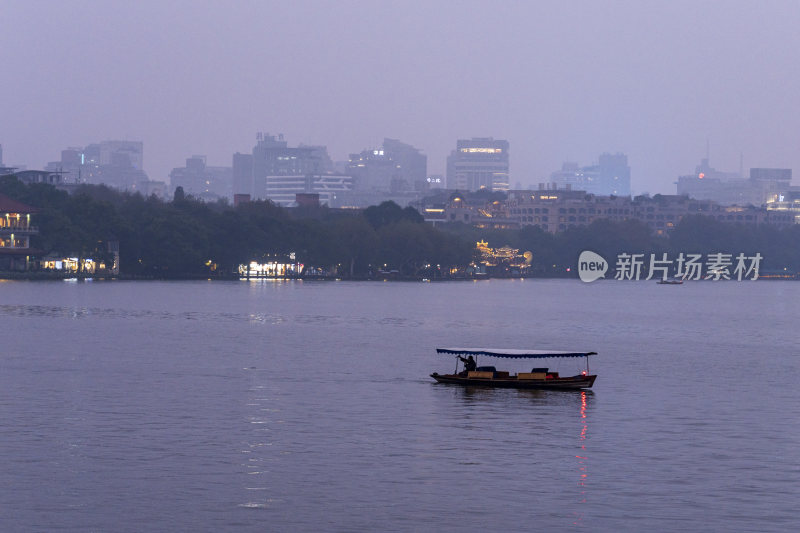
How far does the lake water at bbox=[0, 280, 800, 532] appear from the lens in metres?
36.0

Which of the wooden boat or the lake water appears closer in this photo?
the lake water

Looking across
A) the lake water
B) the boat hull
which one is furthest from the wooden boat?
the lake water

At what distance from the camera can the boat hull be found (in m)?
64.4

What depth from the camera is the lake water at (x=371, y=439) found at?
36031 millimetres

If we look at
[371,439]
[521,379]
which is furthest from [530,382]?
[371,439]

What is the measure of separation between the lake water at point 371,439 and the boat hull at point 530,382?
22.8 inches

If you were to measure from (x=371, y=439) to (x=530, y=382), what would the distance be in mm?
16878

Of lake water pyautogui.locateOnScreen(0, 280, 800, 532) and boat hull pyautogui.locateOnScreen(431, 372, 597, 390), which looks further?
boat hull pyautogui.locateOnScreen(431, 372, 597, 390)

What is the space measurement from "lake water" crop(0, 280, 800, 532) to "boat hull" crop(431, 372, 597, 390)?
1.90ft

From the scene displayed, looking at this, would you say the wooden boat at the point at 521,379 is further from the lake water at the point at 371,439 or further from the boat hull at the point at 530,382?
the lake water at the point at 371,439

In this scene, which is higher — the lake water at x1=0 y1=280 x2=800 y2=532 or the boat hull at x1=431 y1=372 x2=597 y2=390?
the boat hull at x1=431 y1=372 x2=597 y2=390

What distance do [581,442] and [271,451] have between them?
12066 millimetres

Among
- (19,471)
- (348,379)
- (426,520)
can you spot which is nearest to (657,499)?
(426,520)

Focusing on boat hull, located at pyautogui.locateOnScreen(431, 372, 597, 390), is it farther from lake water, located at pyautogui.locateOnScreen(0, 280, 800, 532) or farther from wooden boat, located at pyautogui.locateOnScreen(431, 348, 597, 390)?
lake water, located at pyautogui.locateOnScreen(0, 280, 800, 532)
